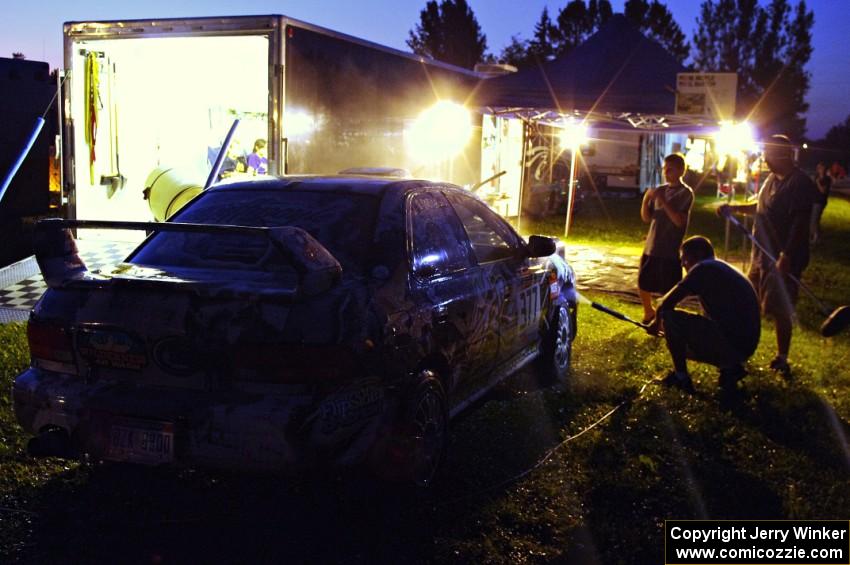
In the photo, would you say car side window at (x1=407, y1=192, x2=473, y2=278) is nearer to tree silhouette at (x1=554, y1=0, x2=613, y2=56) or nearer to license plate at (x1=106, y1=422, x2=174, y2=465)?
license plate at (x1=106, y1=422, x2=174, y2=465)

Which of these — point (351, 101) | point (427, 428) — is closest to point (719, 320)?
point (427, 428)

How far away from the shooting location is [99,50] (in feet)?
32.9

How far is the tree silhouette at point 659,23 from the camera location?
70.8 metres

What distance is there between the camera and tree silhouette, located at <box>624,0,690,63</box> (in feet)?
232

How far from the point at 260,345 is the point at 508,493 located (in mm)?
1600

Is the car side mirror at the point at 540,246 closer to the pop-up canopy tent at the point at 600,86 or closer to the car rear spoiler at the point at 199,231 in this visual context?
the car rear spoiler at the point at 199,231

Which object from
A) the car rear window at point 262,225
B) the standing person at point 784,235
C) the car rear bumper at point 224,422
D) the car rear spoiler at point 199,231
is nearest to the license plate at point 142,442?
the car rear bumper at point 224,422

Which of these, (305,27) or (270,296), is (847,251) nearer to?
(305,27)

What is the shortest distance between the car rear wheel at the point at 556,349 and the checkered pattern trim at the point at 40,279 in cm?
389

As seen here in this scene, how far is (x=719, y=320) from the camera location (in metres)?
5.77

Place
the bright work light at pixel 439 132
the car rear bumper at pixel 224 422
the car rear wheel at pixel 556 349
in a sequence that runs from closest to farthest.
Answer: the car rear bumper at pixel 224 422 → the car rear wheel at pixel 556 349 → the bright work light at pixel 439 132

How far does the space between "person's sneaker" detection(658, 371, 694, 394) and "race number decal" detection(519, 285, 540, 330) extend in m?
1.19

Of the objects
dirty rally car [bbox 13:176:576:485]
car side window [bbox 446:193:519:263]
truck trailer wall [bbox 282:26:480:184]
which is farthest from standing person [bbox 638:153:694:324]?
dirty rally car [bbox 13:176:576:485]

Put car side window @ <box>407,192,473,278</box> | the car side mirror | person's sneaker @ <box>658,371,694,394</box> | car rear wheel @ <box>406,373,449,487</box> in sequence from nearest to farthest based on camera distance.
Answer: car rear wheel @ <box>406,373,449,487</box>, car side window @ <box>407,192,473,278</box>, the car side mirror, person's sneaker @ <box>658,371,694,394</box>
